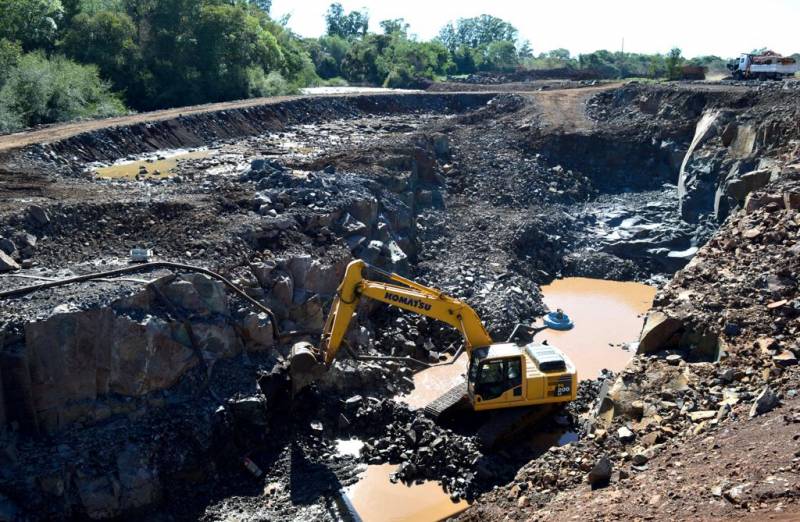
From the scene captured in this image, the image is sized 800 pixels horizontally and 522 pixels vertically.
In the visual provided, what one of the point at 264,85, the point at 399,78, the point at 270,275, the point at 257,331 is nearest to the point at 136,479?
the point at 257,331

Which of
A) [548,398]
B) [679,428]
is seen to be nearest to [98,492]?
[548,398]

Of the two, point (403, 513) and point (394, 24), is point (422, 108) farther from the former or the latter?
point (394, 24)

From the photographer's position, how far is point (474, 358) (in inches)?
504

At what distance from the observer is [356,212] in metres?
18.7

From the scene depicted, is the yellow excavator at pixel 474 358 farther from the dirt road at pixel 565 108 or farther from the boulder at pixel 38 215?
the dirt road at pixel 565 108

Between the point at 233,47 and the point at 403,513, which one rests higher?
the point at 233,47

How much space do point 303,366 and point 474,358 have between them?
3066 millimetres

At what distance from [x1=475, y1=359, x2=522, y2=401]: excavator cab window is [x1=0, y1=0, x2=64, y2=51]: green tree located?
1189 inches

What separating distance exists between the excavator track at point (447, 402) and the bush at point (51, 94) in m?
19.4

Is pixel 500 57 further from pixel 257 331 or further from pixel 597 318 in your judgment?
pixel 257 331

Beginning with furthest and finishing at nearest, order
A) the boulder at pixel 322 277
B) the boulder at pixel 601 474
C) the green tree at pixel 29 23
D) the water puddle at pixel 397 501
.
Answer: the green tree at pixel 29 23
the boulder at pixel 322 277
the water puddle at pixel 397 501
the boulder at pixel 601 474

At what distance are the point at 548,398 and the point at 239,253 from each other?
22.3 feet

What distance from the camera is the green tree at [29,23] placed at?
33.7 m

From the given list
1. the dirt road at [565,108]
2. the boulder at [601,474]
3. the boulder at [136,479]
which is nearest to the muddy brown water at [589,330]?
the boulder at [601,474]
